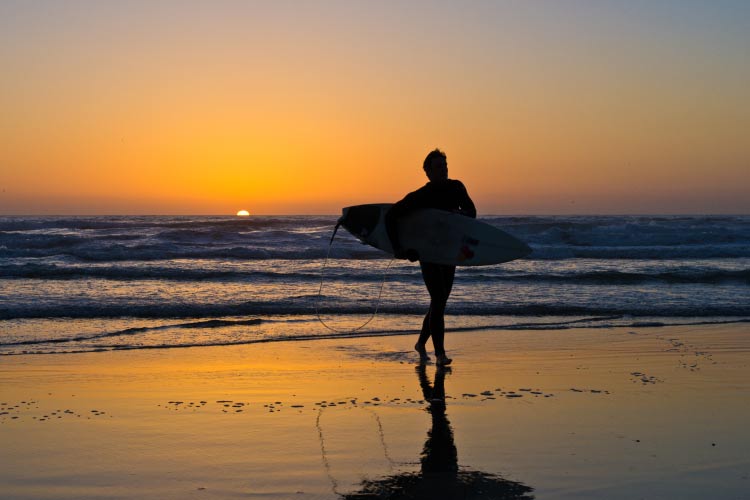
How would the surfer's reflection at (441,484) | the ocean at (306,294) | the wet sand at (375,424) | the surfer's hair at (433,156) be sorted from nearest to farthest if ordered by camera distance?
1. the surfer's reflection at (441,484)
2. the wet sand at (375,424)
3. the surfer's hair at (433,156)
4. the ocean at (306,294)

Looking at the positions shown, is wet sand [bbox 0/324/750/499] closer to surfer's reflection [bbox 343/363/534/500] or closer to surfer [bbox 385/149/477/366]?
surfer's reflection [bbox 343/363/534/500]

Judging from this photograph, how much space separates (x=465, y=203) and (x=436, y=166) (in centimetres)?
42

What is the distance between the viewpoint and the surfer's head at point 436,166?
6.27m

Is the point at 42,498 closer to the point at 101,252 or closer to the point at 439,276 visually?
the point at 439,276

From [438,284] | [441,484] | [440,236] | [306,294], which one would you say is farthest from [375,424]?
[306,294]

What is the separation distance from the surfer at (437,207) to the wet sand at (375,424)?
503 mm

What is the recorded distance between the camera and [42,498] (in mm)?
3357

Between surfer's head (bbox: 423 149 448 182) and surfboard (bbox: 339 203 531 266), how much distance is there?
0.30 m

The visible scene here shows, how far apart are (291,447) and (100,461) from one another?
943 millimetres

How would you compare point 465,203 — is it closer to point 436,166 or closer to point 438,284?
point 436,166

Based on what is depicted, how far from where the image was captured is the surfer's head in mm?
6273

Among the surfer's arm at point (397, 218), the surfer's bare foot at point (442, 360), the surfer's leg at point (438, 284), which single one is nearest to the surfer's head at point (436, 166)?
the surfer's arm at point (397, 218)

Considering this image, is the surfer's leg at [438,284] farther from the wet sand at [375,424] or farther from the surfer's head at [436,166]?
the surfer's head at [436,166]

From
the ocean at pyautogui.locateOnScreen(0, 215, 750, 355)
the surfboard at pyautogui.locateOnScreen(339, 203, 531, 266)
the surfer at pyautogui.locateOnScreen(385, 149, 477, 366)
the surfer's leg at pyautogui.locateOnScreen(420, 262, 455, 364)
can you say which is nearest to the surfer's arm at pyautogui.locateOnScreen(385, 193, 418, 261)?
the surfer at pyautogui.locateOnScreen(385, 149, 477, 366)
